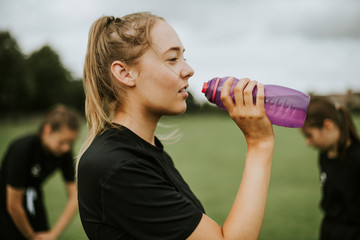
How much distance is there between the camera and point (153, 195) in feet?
4.42

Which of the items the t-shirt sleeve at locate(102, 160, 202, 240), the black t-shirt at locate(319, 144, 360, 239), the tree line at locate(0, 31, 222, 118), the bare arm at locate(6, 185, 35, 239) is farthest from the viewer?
the tree line at locate(0, 31, 222, 118)

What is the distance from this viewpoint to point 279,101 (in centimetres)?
178

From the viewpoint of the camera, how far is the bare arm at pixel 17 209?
3.50 m

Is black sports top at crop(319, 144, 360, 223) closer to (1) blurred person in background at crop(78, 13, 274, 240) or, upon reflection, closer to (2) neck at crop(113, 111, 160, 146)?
(1) blurred person in background at crop(78, 13, 274, 240)

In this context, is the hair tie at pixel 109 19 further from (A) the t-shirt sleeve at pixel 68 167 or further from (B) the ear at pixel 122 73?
(A) the t-shirt sleeve at pixel 68 167

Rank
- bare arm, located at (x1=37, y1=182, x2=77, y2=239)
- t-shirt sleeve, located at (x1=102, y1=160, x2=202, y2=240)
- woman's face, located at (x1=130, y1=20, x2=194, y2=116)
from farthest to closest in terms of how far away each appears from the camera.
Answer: bare arm, located at (x1=37, y1=182, x2=77, y2=239) < woman's face, located at (x1=130, y1=20, x2=194, y2=116) < t-shirt sleeve, located at (x1=102, y1=160, x2=202, y2=240)

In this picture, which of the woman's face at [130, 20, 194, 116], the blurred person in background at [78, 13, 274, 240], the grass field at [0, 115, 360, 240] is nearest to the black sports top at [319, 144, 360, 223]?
the grass field at [0, 115, 360, 240]

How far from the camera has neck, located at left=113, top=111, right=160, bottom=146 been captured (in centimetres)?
172

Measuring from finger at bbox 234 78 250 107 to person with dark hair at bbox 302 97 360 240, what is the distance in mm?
2416

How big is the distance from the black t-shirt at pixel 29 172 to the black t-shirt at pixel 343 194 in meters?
3.15

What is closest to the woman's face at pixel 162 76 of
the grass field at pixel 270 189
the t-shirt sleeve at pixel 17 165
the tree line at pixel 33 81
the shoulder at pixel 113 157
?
the shoulder at pixel 113 157

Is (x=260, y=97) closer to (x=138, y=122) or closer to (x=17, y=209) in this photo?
(x=138, y=122)

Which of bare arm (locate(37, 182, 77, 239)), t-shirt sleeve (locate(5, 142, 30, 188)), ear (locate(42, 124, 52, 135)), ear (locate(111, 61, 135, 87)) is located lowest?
bare arm (locate(37, 182, 77, 239))

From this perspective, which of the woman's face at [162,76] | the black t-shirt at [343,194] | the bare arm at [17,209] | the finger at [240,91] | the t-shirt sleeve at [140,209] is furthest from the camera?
the bare arm at [17,209]
